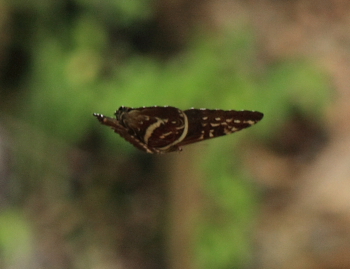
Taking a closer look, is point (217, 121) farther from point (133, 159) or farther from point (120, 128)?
point (133, 159)

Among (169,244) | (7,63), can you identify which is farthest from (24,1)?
(169,244)

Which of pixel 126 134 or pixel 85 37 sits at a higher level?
pixel 85 37

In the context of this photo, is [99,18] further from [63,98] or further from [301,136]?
[301,136]

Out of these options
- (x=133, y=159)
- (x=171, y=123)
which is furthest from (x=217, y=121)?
(x=133, y=159)

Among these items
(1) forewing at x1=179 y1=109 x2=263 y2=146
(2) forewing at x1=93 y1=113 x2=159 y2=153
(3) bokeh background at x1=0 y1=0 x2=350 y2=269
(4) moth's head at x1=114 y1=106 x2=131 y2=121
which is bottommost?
(1) forewing at x1=179 y1=109 x2=263 y2=146

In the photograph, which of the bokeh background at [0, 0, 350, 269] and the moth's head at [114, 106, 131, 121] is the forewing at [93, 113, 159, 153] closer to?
the moth's head at [114, 106, 131, 121]

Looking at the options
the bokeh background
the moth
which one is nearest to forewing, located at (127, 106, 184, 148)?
the moth
